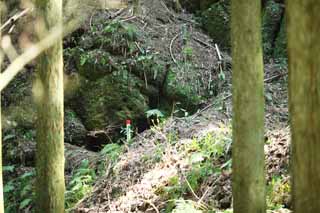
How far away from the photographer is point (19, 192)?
9.92 meters

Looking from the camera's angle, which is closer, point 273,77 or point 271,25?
point 273,77

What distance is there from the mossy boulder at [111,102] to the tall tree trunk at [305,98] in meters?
8.66

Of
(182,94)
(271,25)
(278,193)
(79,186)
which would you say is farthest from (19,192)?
(271,25)

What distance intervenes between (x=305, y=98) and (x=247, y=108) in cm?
276

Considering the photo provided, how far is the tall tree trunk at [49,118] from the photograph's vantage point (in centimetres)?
743

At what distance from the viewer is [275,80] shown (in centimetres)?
985

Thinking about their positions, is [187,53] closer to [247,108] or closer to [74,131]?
[74,131]

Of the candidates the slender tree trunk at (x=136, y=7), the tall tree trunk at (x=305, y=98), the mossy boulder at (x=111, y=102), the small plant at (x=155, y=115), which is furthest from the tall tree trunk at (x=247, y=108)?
the slender tree trunk at (x=136, y=7)

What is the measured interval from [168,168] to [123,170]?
100 cm

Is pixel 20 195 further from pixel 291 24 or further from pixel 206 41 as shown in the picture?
pixel 291 24

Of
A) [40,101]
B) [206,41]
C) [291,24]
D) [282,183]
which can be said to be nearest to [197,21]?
[206,41]

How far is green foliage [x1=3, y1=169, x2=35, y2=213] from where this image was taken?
9384 mm

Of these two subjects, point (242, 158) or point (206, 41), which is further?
point (206, 41)

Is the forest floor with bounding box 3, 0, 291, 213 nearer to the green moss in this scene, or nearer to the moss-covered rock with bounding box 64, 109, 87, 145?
the moss-covered rock with bounding box 64, 109, 87, 145
